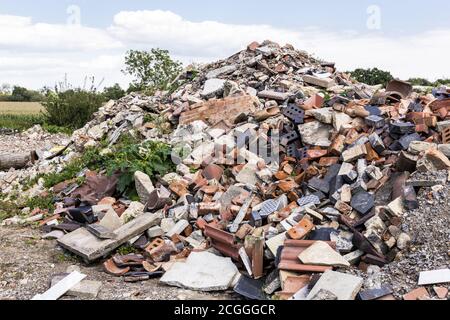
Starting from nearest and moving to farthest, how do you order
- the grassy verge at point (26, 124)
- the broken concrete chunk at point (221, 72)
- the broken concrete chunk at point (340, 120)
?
the broken concrete chunk at point (340, 120)
the broken concrete chunk at point (221, 72)
the grassy verge at point (26, 124)

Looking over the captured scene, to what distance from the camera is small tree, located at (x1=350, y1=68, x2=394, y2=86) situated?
2091 cm

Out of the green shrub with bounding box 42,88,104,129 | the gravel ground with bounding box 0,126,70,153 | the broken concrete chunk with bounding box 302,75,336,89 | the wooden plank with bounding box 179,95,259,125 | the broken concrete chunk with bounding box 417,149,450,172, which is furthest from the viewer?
the green shrub with bounding box 42,88,104,129

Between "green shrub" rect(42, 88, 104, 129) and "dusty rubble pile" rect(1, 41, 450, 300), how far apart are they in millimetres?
8846

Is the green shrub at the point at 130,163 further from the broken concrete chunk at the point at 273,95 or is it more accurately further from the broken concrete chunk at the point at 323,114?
the broken concrete chunk at the point at 323,114

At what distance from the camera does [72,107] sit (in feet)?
58.4

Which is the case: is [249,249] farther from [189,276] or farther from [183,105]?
[183,105]

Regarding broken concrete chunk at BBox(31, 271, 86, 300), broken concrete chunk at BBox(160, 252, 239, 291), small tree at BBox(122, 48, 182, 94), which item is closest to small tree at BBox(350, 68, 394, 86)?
small tree at BBox(122, 48, 182, 94)

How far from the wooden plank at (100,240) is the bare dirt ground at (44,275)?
18 centimetres

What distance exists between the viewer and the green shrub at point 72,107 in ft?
58.3

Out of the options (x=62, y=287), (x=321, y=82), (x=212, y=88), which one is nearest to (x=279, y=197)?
(x=62, y=287)

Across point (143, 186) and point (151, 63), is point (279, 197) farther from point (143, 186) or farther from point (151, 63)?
point (151, 63)

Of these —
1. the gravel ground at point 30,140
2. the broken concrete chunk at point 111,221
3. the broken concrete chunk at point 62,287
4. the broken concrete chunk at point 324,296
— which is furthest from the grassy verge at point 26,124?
the broken concrete chunk at point 324,296

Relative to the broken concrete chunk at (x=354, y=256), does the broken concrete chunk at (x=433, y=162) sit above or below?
above

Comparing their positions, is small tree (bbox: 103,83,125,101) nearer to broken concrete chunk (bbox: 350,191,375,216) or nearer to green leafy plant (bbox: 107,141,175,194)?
green leafy plant (bbox: 107,141,175,194)
